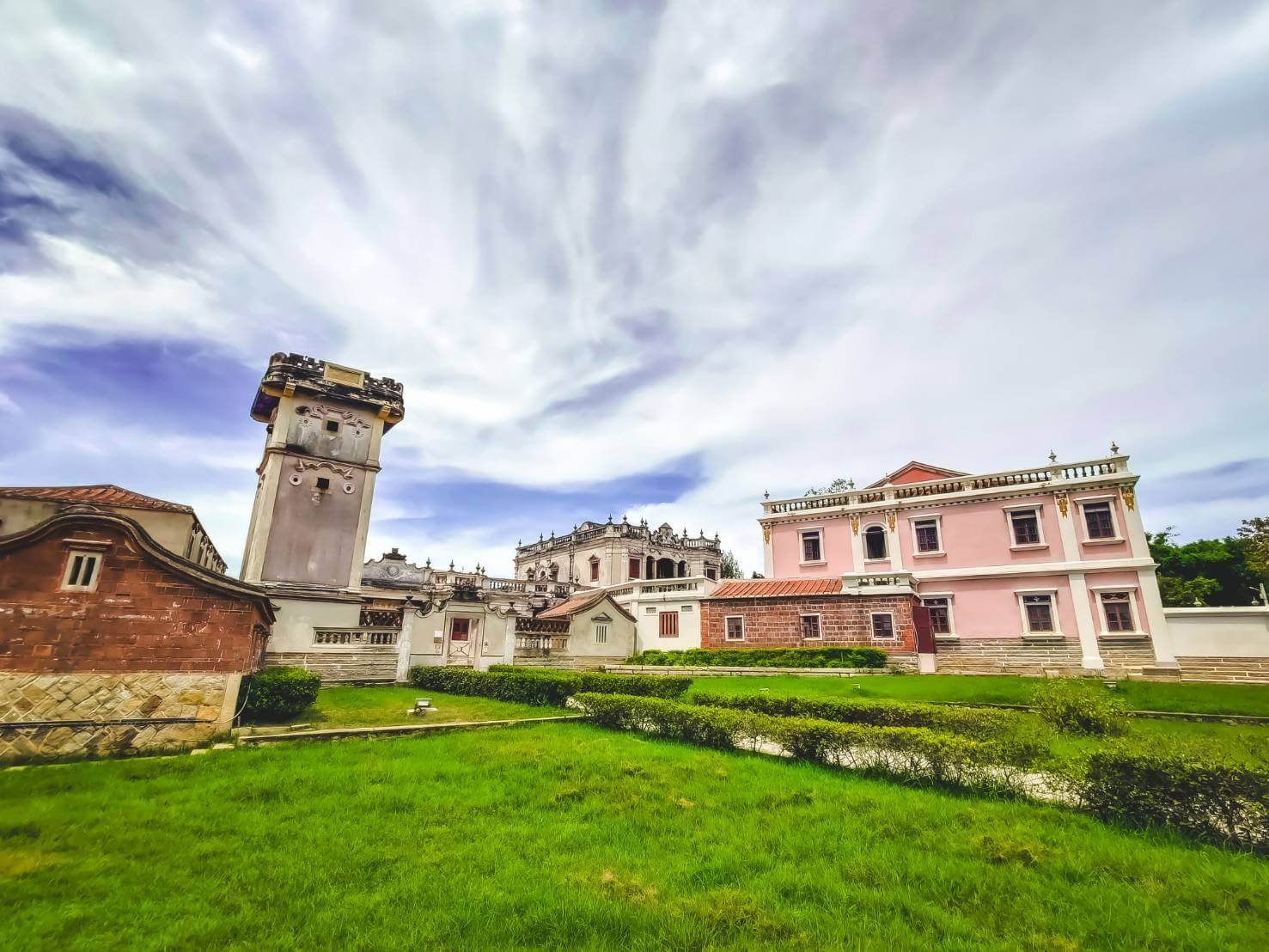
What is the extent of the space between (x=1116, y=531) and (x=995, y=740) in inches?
784

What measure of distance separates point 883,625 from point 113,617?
22867 millimetres

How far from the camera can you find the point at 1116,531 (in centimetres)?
2242

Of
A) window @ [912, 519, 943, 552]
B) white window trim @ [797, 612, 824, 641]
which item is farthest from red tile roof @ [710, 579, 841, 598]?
window @ [912, 519, 943, 552]

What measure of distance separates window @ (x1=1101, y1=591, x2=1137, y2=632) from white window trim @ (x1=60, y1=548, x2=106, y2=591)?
2950cm

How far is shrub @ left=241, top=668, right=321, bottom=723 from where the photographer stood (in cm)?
1156

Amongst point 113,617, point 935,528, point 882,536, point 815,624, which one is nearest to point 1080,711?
point 815,624

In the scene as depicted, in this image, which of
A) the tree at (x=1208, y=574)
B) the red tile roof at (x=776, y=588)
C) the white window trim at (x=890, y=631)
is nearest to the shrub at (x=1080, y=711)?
the white window trim at (x=890, y=631)

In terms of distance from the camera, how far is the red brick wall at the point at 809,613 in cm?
2248

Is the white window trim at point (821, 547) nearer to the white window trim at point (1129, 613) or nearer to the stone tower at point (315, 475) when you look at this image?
the white window trim at point (1129, 613)

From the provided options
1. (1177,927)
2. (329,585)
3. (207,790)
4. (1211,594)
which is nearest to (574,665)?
(329,585)

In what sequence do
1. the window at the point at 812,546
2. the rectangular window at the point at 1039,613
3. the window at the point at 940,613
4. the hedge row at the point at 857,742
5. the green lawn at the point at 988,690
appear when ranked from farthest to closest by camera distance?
the window at the point at 812,546
the window at the point at 940,613
the rectangular window at the point at 1039,613
the green lawn at the point at 988,690
the hedge row at the point at 857,742

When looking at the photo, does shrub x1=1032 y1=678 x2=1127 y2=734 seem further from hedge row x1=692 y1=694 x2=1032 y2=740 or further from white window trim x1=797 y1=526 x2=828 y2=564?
white window trim x1=797 y1=526 x2=828 y2=564

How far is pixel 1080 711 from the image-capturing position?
10094 mm

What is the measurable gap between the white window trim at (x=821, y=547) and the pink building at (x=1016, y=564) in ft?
0.21
